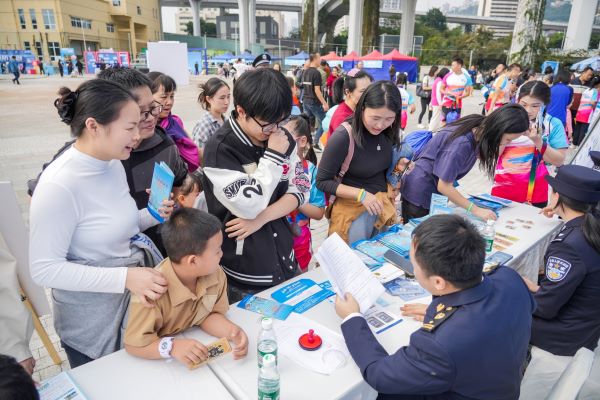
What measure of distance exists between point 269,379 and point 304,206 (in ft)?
4.51

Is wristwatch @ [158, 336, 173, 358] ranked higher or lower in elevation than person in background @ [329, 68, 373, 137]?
lower

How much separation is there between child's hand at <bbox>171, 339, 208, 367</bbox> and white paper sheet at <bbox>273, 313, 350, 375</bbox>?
0.96 ft

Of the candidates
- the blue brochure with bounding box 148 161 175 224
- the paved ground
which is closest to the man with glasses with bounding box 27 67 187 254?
the blue brochure with bounding box 148 161 175 224

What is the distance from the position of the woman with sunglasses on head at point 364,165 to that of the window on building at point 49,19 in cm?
4955

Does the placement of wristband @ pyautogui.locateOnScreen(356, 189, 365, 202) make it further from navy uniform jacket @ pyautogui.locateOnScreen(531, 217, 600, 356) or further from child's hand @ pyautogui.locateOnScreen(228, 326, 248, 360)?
child's hand @ pyautogui.locateOnScreen(228, 326, 248, 360)

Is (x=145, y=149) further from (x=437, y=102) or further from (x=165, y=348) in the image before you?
(x=437, y=102)

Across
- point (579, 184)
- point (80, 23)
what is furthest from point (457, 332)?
point (80, 23)

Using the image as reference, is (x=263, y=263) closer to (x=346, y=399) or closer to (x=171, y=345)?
(x=171, y=345)

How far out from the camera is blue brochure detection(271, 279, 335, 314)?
1755 mm

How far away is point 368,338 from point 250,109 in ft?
3.26

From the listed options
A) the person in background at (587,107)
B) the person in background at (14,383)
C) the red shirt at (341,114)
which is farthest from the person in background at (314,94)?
the person in background at (14,383)

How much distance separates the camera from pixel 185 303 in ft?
4.78

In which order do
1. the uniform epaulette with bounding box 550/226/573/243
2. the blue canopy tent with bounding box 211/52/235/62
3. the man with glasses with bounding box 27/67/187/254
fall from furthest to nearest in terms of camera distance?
the blue canopy tent with bounding box 211/52/235/62 < the uniform epaulette with bounding box 550/226/573/243 < the man with glasses with bounding box 27/67/187/254

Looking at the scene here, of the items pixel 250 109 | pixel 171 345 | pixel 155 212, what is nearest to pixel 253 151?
pixel 250 109
